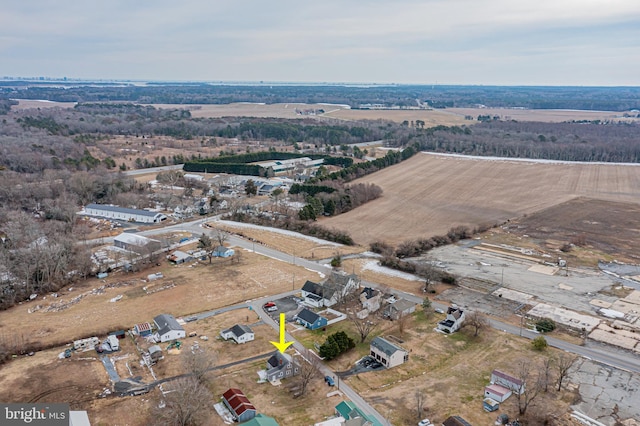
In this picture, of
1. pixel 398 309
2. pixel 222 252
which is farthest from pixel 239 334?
pixel 222 252

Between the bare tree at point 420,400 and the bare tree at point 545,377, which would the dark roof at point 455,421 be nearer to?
the bare tree at point 420,400

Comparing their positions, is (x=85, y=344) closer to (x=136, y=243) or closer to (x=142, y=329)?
(x=142, y=329)

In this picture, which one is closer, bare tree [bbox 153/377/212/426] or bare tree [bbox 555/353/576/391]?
bare tree [bbox 153/377/212/426]

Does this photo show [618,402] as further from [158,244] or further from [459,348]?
[158,244]

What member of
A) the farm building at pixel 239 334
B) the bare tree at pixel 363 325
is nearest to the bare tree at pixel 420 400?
the bare tree at pixel 363 325

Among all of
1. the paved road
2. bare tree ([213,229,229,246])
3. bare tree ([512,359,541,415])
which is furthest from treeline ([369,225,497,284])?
bare tree ([213,229,229,246])

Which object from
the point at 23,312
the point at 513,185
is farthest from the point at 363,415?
the point at 513,185

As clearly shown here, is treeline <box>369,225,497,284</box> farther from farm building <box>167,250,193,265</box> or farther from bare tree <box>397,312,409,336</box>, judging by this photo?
farm building <box>167,250,193,265</box>
